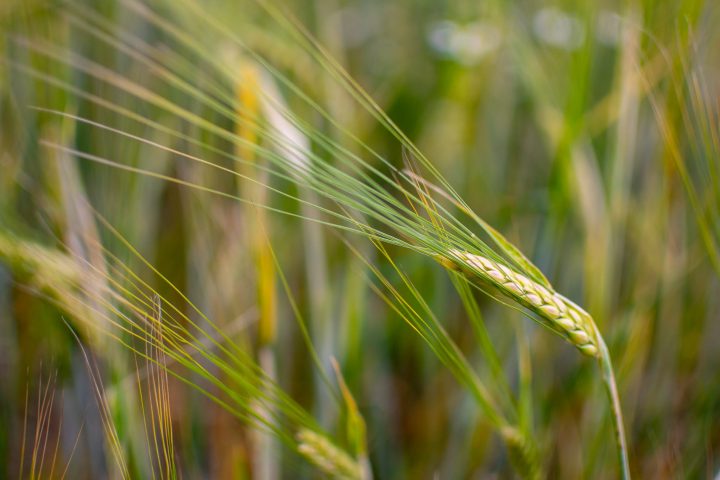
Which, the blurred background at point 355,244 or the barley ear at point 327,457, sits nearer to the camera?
the barley ear at point 327,457

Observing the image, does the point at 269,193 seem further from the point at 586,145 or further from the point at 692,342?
the point at 692,342

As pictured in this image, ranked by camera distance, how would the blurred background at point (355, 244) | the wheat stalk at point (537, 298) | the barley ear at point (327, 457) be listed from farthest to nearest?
1. the blurred background at point (355, 244)
2. the barley ear at point (327, 457)
3. the wheat stalk at point (537, 298)

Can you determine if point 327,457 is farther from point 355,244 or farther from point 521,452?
point 355,244

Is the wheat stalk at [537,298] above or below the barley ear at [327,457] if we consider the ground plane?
above

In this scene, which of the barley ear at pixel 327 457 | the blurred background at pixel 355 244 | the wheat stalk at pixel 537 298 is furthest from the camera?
the blurred background at pixel 355 244

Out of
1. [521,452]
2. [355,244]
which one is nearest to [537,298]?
[521,452]

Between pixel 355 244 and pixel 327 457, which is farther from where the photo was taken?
pixel 355 244
